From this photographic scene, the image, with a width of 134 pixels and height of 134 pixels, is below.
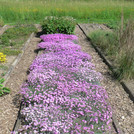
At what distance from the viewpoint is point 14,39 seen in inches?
333

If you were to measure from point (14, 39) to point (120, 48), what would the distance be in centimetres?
503

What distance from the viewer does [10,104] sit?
3.96 m

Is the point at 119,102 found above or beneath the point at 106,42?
beneath

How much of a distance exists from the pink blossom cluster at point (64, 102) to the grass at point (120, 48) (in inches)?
41.1

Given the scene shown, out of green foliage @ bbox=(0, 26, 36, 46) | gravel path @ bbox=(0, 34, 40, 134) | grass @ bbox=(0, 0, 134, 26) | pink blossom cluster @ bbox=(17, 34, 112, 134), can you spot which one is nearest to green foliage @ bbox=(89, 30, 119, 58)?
pink blossom cluster @ bbox=(17, 34, 112, 134)

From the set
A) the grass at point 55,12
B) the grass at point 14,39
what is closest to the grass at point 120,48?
the grass at point 14,39

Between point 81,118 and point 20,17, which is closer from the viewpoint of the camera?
point 81,118

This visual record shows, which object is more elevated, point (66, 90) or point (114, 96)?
point (66, 90)

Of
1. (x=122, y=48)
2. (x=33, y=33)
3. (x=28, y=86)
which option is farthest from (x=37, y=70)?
(x=33, y=33)

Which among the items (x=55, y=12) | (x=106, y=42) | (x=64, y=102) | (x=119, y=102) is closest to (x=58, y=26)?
(x=106, y=42)

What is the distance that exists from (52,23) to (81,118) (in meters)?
6.29

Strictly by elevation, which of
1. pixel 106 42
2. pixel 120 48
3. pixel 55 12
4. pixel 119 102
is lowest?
pixel 119 102

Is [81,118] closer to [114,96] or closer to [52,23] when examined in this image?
[114,96]

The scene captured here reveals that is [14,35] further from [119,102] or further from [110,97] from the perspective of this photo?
[119,102]
